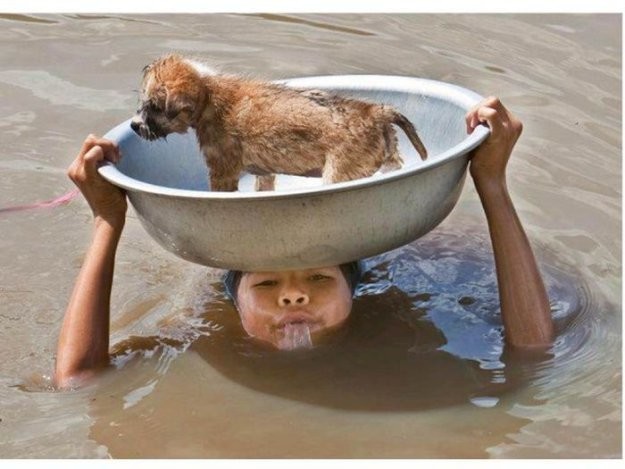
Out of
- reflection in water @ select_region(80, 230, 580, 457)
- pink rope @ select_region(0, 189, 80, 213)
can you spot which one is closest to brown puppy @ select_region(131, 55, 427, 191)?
reflection in water @ select_region(80, 230, 580, 457)

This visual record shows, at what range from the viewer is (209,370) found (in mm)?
4344

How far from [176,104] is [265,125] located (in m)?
0.28

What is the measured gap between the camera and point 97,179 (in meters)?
3.95

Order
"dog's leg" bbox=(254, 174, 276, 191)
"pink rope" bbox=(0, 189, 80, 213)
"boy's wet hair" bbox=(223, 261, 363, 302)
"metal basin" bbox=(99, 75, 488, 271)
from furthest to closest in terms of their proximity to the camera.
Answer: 1. "pink rope" bbox=(0, 189, 80, 213)
2. "boy's wet hair" bbox=(223, 261, 363, 302)
3. "dog's leg" bbox=(254, 174, 276, 191)
4. "metal basin" bbox=(99, 75, 488, 271)

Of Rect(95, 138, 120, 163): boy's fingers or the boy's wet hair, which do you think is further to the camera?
the boy's wet hair

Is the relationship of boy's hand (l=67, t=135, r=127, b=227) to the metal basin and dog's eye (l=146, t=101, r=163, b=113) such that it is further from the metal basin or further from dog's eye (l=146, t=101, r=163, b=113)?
dog's eye (l=146, t=101, r=163, b=113)

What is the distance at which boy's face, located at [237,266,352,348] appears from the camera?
164 inches

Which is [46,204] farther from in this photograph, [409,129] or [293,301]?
[409,129]

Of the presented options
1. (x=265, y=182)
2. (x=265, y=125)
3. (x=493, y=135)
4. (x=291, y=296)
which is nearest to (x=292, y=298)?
(x=291, y=296)

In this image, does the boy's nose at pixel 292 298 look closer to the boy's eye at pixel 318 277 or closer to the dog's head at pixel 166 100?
the boy's eye at pixel 318 277

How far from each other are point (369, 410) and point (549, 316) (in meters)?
0.72

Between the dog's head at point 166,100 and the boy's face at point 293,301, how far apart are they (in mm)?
597

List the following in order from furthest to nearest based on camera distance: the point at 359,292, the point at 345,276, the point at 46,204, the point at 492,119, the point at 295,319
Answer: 1. the point at 46,204
2. the point at 359,292
3. the point at 345,276
4. the point at 295,319
5. the point at 492,119

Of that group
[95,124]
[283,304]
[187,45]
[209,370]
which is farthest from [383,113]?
[187,45]
